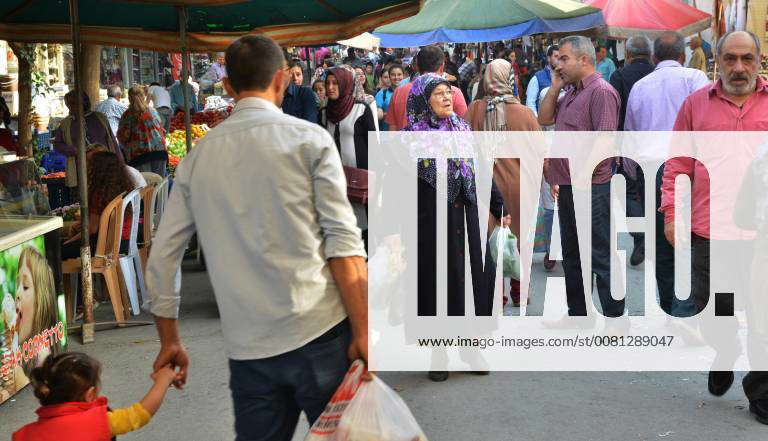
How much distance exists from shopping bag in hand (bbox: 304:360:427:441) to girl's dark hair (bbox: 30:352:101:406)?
93 cm

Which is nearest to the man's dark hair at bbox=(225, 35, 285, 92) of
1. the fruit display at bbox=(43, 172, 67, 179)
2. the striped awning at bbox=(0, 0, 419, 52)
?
the striped awning at bbox=(0, 0, 419, 52)

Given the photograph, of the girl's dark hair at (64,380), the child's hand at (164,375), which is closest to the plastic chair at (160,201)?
the girl's dark hair at (64,380)

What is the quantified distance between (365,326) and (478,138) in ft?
13.0

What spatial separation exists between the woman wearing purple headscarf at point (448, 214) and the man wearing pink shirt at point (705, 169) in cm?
117

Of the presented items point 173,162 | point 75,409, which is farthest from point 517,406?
point 173,162

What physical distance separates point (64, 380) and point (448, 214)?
3.05 metres

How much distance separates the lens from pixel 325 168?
3.01 meters

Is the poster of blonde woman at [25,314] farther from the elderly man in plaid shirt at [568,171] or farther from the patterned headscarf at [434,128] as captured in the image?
the elderly man in plaid shirt at [568,171]

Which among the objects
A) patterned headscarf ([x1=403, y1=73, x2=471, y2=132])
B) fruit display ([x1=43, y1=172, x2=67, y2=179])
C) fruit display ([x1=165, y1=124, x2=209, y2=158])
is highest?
patterned headscarf ([x1=403, y1=73, x2=471, y2=132])

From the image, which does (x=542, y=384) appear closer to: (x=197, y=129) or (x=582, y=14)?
(x=582, y=14)

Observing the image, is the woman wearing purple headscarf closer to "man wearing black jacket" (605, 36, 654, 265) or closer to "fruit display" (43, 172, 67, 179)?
"man wearing black jacket" (605, 36, 654, 265)

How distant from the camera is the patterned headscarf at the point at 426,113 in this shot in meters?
6.05

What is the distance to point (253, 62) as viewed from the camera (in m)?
3.13

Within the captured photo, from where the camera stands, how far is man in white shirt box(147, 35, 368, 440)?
304 cm
